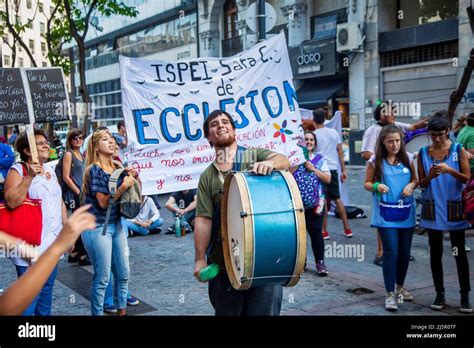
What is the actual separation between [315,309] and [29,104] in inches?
123

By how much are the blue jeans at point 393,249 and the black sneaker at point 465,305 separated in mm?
565

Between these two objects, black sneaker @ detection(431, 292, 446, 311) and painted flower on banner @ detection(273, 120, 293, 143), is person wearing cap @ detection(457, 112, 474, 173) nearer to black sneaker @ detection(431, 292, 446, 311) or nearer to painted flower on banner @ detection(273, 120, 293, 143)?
painted flower on banner @ detection(273, 120, 293, 143)

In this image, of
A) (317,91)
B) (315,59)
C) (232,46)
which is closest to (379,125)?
(315,59)

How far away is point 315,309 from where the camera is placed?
17.4 ft

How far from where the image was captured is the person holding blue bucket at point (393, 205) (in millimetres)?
5211

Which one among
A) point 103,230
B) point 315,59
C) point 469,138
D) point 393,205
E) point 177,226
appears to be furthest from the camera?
point 315,59

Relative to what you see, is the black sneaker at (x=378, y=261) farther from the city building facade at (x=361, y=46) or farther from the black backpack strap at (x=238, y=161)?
the city building facade at (x=361, y=46)

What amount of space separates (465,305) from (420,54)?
1553cm

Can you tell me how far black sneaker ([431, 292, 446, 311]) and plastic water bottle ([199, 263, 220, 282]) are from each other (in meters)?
2.68

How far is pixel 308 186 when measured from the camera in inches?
250

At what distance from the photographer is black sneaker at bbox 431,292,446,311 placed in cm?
519

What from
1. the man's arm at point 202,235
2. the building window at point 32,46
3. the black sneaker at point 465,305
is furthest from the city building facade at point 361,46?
the man's arm at point 202,235

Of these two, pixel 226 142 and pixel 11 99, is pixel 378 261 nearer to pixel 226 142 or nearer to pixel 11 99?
pixel 226 142
